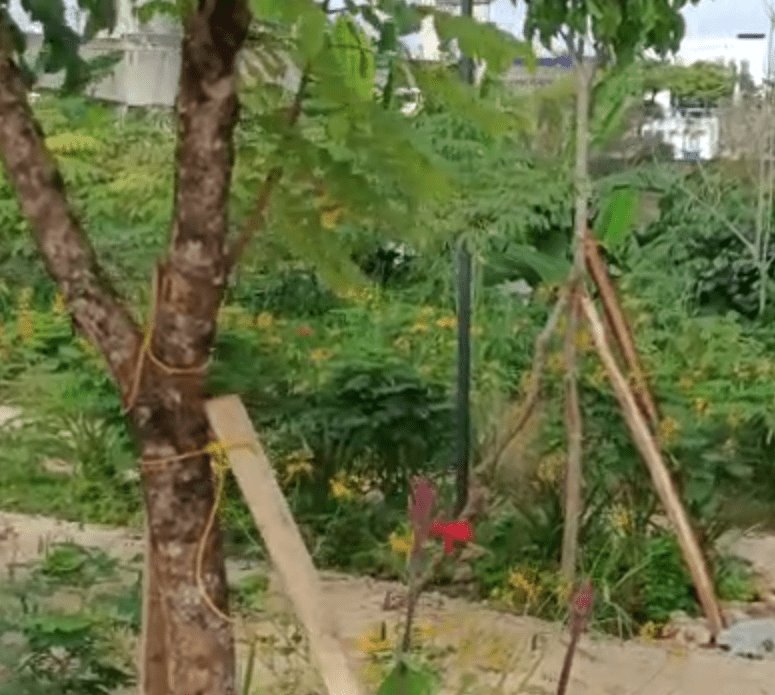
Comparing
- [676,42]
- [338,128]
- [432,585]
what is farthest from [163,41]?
[432,585]

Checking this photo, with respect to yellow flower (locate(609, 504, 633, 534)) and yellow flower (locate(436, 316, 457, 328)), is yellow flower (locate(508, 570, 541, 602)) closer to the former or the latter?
yellow flower (locate(609, 504, 633, 534))

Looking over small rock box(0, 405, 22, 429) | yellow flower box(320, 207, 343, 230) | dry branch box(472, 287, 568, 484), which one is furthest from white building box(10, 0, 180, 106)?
small rock box(0, 405, 22, 429)

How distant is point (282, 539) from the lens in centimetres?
236

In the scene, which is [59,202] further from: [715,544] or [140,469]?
[715,544]

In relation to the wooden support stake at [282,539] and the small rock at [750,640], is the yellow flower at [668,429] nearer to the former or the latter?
the small rock at [750,640]

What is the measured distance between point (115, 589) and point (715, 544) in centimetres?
225

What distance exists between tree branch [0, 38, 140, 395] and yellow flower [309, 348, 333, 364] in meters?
4.49

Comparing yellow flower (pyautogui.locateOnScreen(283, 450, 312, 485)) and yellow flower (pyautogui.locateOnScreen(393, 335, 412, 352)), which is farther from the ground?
yellow flower (pyautogui.locateOnScreen(393, 335, 412, 352))

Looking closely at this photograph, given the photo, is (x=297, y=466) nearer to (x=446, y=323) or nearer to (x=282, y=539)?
(x=446, y=323)

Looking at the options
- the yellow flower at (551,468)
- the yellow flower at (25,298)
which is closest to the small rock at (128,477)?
the yellow flower at (551,468)

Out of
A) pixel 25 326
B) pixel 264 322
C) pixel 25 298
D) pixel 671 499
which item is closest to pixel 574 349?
pixel 671 499

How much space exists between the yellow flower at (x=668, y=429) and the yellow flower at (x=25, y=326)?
3.81 m

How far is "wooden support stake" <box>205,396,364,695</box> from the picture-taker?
231 centimetres

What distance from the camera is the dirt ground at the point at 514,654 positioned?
4375 mm
